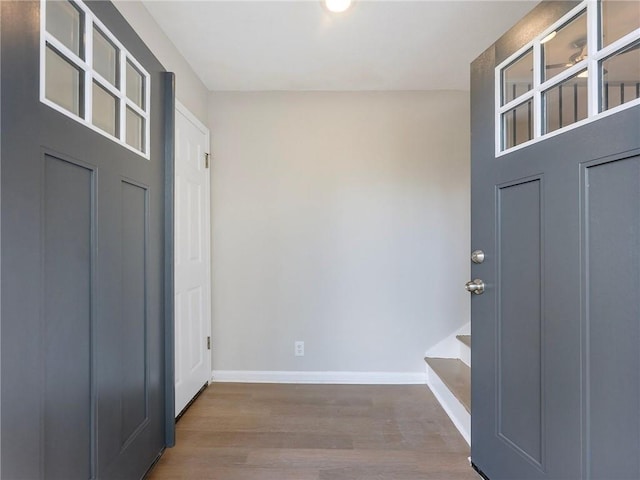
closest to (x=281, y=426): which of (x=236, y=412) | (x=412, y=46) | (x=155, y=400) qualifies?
(x=236, y=412)

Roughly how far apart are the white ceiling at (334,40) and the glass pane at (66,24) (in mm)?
686

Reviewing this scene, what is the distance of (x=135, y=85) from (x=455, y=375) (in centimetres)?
247

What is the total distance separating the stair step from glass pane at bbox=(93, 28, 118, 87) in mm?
2297

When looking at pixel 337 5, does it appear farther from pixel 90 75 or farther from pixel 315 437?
pixel 315 437

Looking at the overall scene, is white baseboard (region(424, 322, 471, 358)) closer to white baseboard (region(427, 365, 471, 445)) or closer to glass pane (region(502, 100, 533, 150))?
white baseboard (region(427, 365, 471, 445))

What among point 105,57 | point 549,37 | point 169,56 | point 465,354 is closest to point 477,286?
point 549,37

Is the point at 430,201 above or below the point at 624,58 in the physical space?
below

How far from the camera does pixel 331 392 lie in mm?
2271

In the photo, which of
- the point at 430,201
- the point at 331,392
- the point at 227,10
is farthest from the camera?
the point at 430,201

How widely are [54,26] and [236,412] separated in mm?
2067

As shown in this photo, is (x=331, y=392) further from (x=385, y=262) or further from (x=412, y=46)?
(x=412, y=46)

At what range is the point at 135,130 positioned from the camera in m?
1.36

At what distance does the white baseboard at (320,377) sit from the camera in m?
2.40

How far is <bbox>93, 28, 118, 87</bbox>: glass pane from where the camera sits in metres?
1.11
